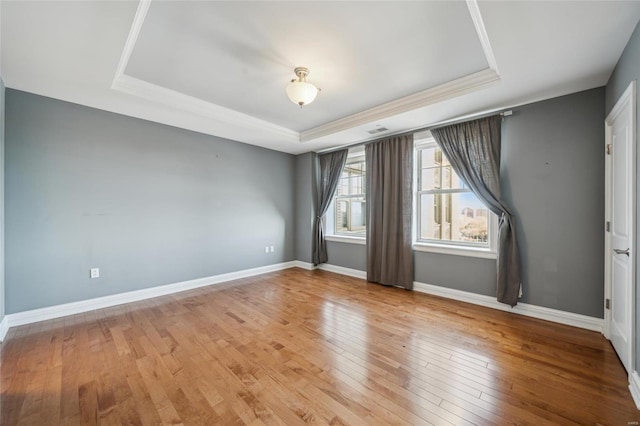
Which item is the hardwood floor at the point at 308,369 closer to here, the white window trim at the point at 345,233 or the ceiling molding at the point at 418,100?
the white window trim at the point at 345,233

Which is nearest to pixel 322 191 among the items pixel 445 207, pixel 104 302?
pixel 445 207

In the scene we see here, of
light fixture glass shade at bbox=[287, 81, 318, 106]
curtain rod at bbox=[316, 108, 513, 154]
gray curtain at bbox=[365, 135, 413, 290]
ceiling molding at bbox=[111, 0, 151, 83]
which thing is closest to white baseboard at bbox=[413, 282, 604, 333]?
gray curtain at bbox=[365, 135, 413, 290]

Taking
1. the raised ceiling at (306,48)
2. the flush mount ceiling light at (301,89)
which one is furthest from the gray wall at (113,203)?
the flush mount ceiling light at (301,89)

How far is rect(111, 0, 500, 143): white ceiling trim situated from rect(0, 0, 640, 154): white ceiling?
0.6 inches

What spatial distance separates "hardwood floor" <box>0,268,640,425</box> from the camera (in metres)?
1.57

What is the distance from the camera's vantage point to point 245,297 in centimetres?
368

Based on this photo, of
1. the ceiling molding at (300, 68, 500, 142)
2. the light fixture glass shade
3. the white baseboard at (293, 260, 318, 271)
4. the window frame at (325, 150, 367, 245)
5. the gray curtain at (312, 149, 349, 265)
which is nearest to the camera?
the light fixture glass shade

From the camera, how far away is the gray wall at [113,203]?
2.80m

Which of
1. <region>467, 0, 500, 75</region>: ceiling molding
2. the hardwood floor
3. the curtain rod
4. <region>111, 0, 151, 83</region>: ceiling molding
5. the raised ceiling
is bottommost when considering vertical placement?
the hardwood floor

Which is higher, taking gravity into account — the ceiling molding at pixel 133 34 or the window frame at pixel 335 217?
the ceiling molding at pixel 133 34

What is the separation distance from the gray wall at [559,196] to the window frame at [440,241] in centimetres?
20

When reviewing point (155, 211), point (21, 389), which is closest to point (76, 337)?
point (21, 389)

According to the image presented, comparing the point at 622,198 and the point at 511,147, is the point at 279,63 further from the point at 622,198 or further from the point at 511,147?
the point at 622,198

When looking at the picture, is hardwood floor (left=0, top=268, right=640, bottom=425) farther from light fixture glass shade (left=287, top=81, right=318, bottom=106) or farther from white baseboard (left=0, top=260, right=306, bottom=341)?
light fixture glass shade (left=287, top=81, right=318, bottom=106)
